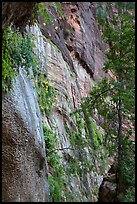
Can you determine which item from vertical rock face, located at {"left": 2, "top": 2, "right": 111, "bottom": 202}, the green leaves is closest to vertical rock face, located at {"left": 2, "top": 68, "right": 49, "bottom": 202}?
vertical rock face, located at {"left": 2, "top": 2, "right": 111, "bottom": 202}

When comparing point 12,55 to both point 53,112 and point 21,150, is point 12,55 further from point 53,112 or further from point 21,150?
point 53,112

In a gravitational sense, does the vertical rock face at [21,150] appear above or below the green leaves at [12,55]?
below

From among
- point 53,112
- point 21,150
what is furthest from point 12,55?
point 53,112

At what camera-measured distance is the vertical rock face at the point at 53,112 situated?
19.0ft

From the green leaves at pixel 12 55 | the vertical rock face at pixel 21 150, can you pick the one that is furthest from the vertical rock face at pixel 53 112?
the green leaves at pixel 12 55

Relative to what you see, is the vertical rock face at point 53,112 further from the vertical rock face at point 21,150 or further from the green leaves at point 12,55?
the green leaves at point 12,55

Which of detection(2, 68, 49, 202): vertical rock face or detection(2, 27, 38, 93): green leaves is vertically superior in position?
detection(2, 27, 38, 93): green leaves

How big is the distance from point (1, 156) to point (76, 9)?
18.6 metres

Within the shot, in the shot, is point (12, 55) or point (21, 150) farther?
point (12, 55)

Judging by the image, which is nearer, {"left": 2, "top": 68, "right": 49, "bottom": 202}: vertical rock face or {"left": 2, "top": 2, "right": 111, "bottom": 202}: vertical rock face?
{"left": 2, "top": 68, "right": 49, "bottom": 202}: vertical rock face

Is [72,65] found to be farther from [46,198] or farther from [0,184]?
[0,184]

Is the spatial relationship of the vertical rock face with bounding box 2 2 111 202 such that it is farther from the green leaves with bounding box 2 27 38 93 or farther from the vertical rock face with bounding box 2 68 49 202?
the green leaves with bounding box 2 27 38 93

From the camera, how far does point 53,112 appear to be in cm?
1258

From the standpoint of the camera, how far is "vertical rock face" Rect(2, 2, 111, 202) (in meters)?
5.78
